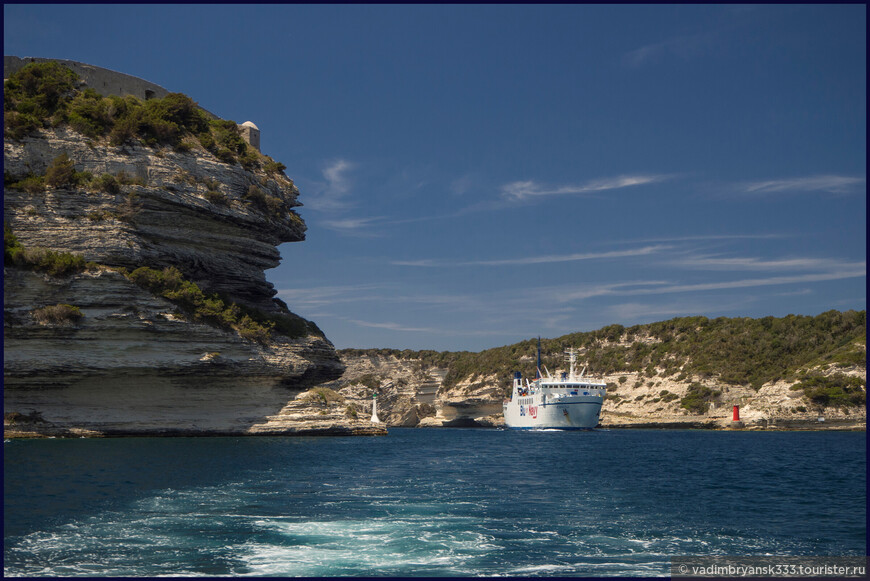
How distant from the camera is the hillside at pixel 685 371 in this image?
294 ft

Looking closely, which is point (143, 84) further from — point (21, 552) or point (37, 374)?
point (21, 552)

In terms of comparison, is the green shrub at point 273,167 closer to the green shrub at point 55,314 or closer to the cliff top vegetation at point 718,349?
the green shrub at point 55,314

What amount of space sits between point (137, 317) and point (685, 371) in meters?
89.0

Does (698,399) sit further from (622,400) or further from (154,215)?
(154,215)

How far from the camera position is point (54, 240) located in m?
45.8

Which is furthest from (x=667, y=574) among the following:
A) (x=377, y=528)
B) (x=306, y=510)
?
(x=306, y=510)

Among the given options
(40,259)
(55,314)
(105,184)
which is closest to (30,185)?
(105,184)

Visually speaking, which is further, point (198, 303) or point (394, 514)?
point (198, 303)

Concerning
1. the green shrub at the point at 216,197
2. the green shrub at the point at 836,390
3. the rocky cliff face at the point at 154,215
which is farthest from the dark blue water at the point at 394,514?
the green shrub at the point at 836,390

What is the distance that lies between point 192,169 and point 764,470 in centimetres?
4375

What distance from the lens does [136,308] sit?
150 ft

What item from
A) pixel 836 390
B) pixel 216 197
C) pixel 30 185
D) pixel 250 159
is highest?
pixel 250 159

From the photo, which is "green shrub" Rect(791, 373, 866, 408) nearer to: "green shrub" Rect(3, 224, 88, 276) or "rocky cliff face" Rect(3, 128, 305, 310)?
"rocky cliff face" Rect(3, 128, 305, 310)

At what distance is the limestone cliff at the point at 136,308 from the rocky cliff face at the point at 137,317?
83 mm
